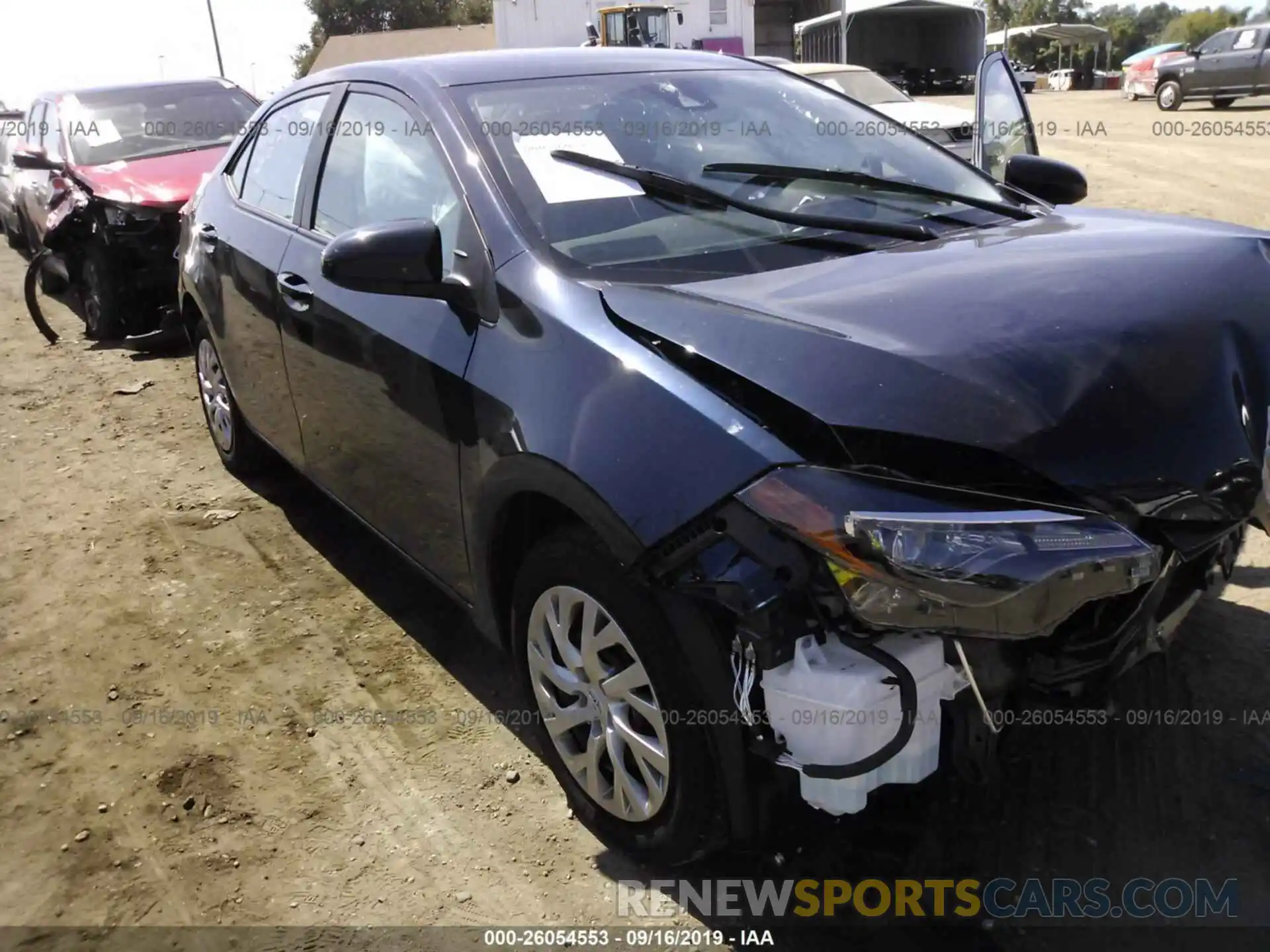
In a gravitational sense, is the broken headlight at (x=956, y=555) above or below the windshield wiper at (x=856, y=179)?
below

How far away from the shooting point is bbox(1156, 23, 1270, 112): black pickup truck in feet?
67.3

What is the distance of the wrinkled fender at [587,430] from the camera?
196 cm

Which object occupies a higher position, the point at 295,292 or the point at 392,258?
the point at 392,258

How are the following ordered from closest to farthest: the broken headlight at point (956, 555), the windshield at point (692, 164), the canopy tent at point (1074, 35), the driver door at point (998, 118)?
the broken headlight at point (956, 555)
the windshield at point (692, 164)
the driver door at point (998, 118)
the canopy tent at point (1074, 35)

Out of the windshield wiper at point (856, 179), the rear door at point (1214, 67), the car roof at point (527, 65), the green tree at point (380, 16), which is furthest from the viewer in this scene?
the green tree at point (380, 16)

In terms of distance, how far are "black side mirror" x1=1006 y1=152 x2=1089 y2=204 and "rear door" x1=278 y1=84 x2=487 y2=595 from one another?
206 centimetres

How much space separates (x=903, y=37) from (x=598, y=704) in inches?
1566

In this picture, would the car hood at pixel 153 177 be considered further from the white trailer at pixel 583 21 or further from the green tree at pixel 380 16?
the green tree at pixel 380 16

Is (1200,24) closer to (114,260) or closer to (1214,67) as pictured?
(1214,67)

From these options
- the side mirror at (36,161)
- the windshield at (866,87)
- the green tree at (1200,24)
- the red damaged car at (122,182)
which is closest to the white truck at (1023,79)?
the windshield at (866,87)

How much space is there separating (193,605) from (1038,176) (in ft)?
11.2

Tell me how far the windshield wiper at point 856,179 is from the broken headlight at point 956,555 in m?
1.38

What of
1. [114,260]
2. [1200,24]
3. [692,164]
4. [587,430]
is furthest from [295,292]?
[1200,24]

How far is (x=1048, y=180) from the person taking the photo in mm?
3635
